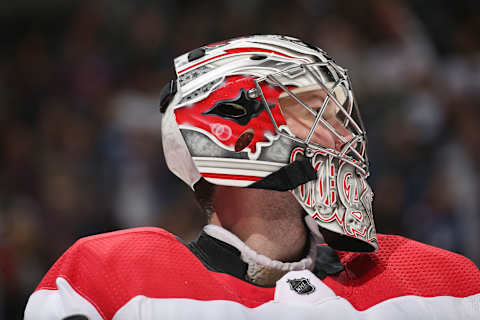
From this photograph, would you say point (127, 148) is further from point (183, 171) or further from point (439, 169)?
point (183, 171)

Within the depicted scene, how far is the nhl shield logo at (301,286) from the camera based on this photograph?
1416mm

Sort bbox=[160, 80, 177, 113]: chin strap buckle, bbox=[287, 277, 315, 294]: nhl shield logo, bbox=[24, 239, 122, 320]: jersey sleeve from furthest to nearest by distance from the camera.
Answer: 1. bbox=[160, 80, 177, 113]: chin strap buckle
2. bbox=[287, 277, 315, 294]: nhl shield logo
3. bbox=[24, 239, 122, 320]: jersey sleeve

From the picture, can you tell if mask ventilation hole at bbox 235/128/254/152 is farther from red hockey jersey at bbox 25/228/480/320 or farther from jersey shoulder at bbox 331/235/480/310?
jersey shoulder at bbox 331/235/480/310

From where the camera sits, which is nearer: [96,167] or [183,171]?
[183,171]

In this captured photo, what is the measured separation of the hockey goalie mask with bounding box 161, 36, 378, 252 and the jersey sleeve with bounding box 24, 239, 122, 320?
0.30 m

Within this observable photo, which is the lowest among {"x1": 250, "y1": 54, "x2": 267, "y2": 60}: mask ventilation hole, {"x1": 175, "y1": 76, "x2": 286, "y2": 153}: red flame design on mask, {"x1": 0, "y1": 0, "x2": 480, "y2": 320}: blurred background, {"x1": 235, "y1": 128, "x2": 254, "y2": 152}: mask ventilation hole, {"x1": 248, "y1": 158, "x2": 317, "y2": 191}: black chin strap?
{"x1": 0, "y1": 0, "x2": 480, "y2": 320}: blurred background

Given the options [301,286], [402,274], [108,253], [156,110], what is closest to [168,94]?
[108,253]

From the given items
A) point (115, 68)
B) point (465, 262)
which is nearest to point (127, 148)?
point (115, 68)

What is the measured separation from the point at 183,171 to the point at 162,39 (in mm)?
2670

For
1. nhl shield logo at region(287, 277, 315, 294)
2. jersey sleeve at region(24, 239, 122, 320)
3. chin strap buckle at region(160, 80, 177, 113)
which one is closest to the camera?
jersey sleeve at region(24, 239, 122, 320)

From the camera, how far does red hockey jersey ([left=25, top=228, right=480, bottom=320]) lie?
131cm

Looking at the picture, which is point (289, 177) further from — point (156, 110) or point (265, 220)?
point (156, 110)

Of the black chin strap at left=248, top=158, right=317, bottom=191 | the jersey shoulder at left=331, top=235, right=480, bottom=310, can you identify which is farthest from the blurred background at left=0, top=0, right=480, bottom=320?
the black chin strap at left=248, top=158, right=317, bottom=191

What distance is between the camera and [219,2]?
14.2 feet
